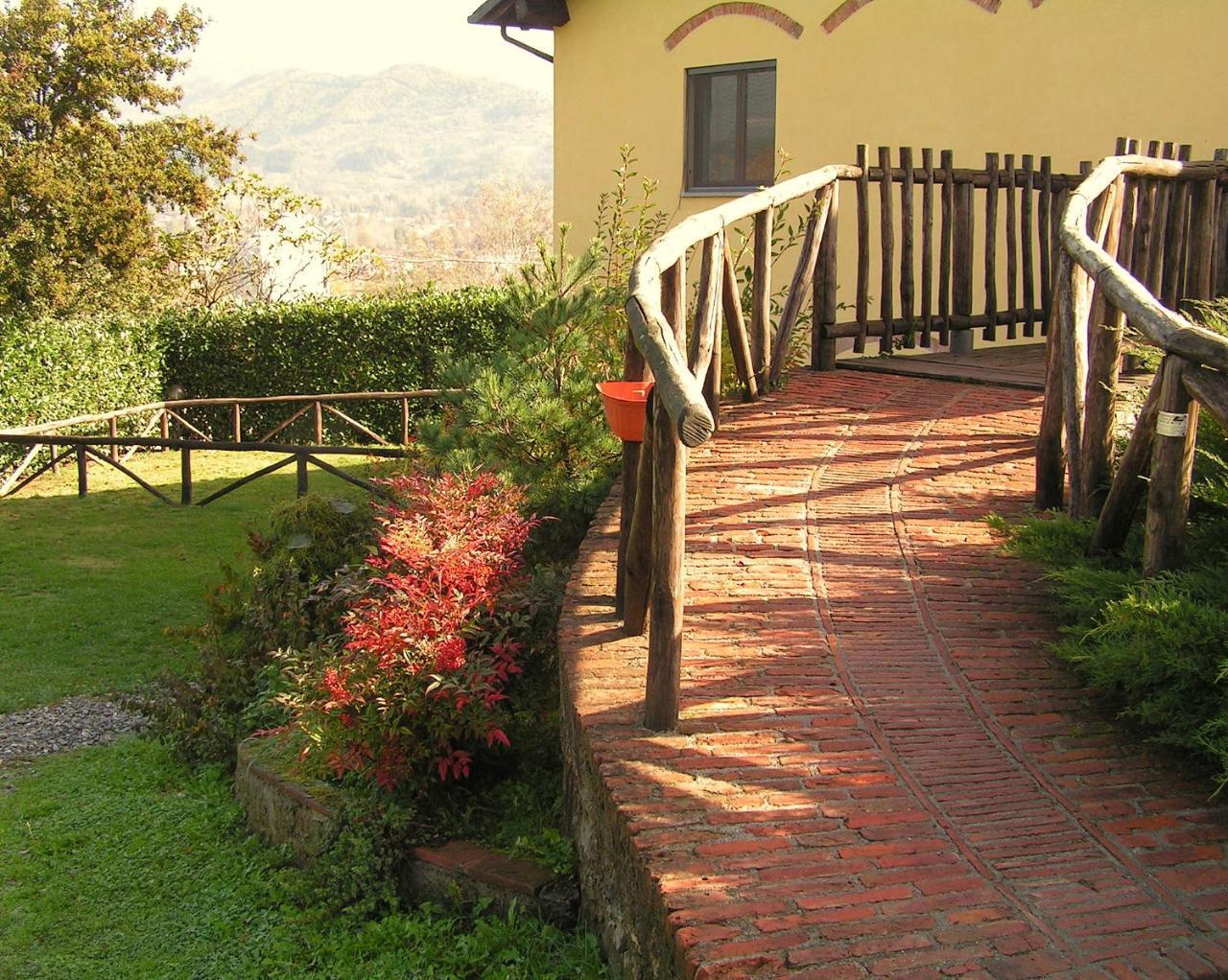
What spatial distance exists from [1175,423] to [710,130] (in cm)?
1047

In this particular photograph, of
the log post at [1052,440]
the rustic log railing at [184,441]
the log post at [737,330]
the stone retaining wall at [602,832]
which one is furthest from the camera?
the rustic log railing at [184,441]

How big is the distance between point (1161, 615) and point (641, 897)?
1735mm

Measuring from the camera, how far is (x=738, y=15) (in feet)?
43.6

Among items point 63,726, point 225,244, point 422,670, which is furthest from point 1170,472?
point 225,244

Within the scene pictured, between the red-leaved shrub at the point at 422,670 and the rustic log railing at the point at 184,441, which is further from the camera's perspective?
the rustic log railing at the point at 184,441

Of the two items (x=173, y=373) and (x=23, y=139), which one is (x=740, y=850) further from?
(x=23, y=139)

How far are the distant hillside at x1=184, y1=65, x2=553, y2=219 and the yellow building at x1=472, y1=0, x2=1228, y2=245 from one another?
133079mm

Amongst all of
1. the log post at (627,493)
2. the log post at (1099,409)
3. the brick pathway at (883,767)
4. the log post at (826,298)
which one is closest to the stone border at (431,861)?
the brick pathway at (883,767)

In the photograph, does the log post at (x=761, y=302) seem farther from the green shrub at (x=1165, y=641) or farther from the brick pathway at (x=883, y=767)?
the green shrub at (x=1165, y=641)

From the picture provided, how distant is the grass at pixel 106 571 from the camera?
8.15m

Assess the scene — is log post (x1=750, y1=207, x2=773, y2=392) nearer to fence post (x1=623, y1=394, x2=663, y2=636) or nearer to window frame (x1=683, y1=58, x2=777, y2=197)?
fence post (x1=623, y1=394, x2=663, y2=636)

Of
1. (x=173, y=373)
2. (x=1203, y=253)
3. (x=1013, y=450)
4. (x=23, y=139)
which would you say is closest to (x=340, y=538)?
(x=1013, y=450)

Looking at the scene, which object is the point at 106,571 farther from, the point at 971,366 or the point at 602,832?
the point at 602,832

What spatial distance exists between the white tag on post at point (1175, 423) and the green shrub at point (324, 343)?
603 inches
